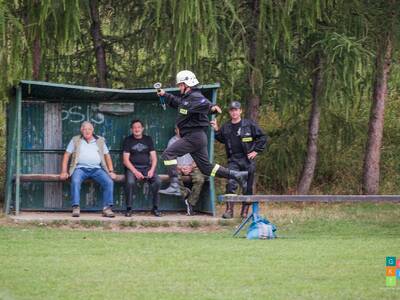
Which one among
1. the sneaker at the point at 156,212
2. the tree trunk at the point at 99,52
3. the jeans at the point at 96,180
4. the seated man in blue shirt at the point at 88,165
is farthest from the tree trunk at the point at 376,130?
the jeans at the point at 96,180

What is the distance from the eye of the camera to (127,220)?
1664 cm

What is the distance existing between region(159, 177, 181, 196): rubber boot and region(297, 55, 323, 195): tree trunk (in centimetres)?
338

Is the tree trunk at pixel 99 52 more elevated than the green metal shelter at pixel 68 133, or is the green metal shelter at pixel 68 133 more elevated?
the tree trunk at pixel 99 52

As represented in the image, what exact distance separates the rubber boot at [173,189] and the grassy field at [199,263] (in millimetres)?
1694

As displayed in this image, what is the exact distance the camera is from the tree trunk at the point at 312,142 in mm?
19344

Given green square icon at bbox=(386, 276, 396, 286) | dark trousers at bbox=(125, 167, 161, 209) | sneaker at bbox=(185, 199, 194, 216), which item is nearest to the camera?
green square icon at bbox=(386, 276, 396, 286)

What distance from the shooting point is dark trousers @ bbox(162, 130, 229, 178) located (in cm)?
1583

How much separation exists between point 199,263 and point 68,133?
676cm

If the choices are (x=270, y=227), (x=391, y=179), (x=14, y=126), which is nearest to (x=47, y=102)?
(x=14, y=126)

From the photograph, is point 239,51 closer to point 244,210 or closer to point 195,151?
point 244,210

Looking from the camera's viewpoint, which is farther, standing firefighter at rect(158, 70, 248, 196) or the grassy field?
standing firefighter at rect(158, 70, 248, 196)

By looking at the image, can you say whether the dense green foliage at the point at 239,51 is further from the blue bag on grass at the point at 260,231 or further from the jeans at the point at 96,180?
the blue bag on grass at the point at 260,231

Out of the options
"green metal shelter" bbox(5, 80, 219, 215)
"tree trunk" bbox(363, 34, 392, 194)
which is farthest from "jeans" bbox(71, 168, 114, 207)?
"tree trunk" bbox(363, 34, 392, 194)

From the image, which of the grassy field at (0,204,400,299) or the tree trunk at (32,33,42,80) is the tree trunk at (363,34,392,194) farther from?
the tree trunk at (32,33,42,80)
